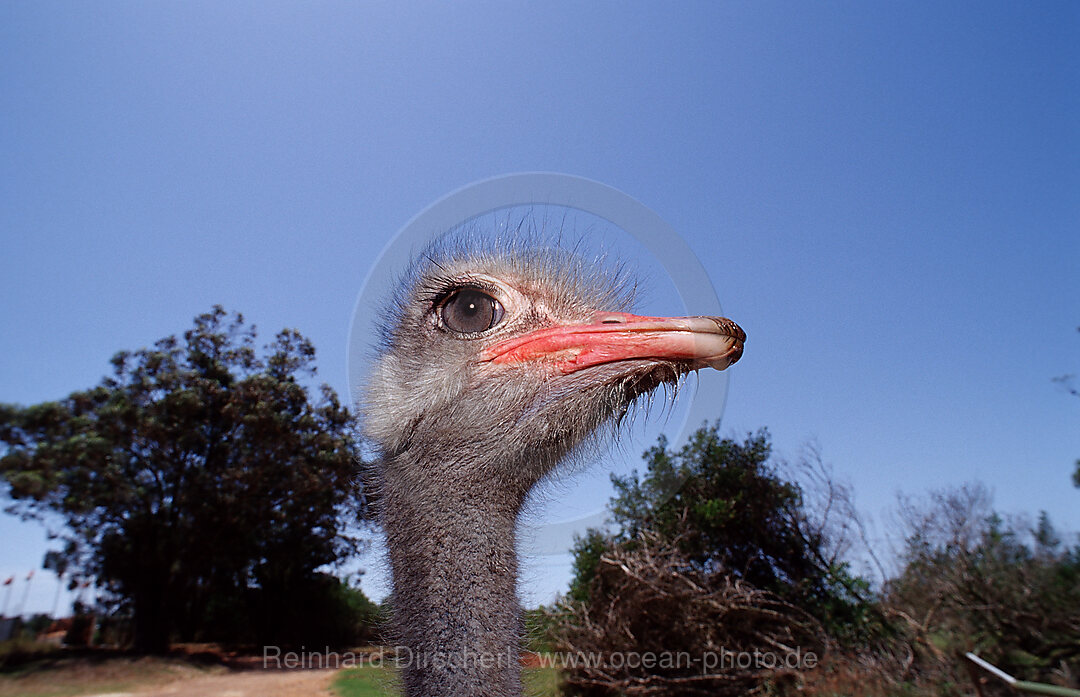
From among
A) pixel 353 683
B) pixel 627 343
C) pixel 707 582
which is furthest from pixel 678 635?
pixel 627 343

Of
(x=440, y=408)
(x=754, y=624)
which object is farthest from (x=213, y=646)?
(x=440, y=408)

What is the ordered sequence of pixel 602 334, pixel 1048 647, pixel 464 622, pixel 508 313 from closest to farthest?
pixel 464 622 → pixel 602 334 → pixel 508 313 → pixel 1048 647

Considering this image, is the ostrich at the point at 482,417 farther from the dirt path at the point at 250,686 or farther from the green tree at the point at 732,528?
the dirt path at the point at 250,686

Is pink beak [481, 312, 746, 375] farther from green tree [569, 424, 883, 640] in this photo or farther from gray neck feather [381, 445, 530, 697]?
green tree [569, 424, 883, 640]

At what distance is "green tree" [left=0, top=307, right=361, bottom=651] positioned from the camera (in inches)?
640

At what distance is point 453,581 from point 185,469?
725 inches

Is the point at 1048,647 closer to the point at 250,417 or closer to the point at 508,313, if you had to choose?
the point at 508,313

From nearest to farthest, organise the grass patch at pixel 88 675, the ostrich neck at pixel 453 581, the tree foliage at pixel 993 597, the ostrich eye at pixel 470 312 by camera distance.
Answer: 1. the ostrich neck at pixel 453 581
2. the ostrich eye at pixel 470 312
3. the tree foliage at pixel 993 597
4. the grass patch at pixel 88 675

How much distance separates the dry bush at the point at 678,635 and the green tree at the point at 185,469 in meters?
9.98

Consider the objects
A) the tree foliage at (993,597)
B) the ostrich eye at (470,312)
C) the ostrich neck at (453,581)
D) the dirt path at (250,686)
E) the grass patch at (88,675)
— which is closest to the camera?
the ostrich neck at (453,581)

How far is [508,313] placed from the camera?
2045mm

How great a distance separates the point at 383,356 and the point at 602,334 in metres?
0.87

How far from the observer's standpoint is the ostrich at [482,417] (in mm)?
1578

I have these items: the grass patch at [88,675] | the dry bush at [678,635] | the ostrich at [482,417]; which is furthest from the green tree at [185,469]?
the ostrich at [482,417]
